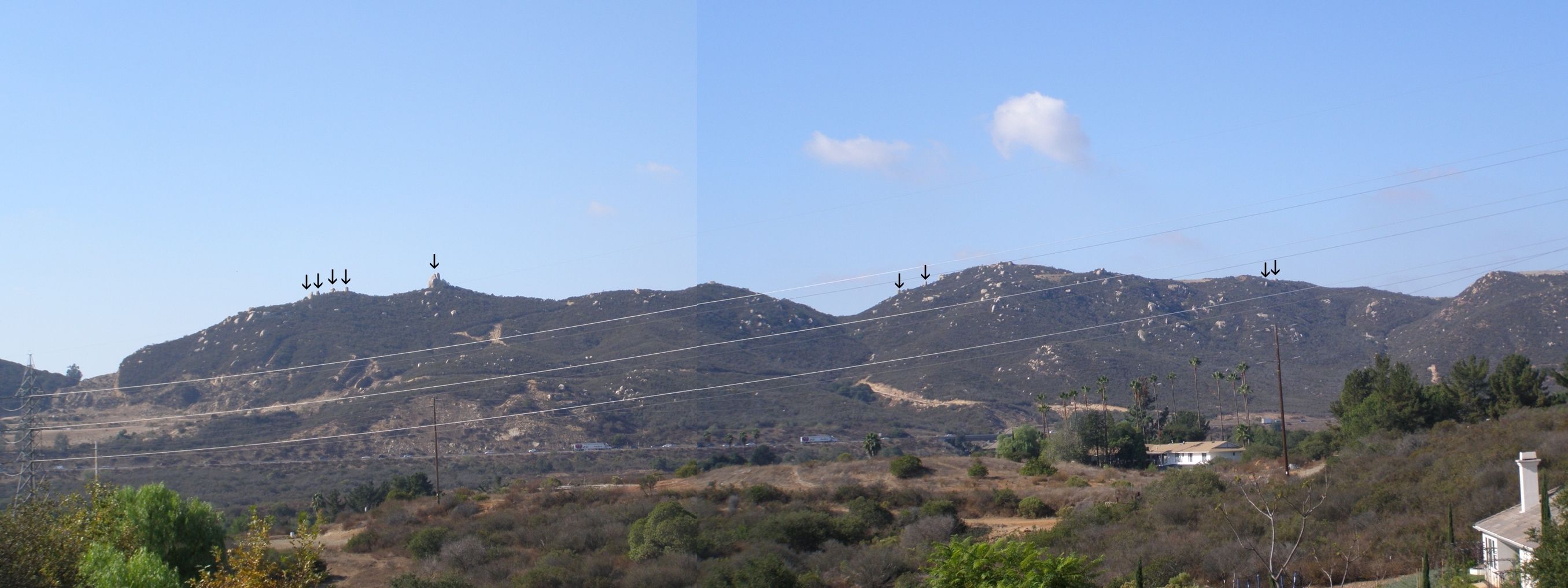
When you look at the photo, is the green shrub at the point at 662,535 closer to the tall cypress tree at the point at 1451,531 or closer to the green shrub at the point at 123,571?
the green shrub at the point at 123,571

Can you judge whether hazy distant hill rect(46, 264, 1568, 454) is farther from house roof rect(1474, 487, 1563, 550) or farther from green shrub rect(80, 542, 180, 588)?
house roof rect(1474, 487, 1563, 550)

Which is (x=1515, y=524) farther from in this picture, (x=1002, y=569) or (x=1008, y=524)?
(x=1008, y=524)

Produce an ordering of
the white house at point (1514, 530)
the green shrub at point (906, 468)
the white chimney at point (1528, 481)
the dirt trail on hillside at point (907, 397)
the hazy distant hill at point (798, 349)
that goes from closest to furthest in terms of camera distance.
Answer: the white house at point (1514, 530)
the white chimney at point (1528, 481)
the green shrub at point (906, 468)
the hazy distant hill at point (798, 349)
the dirt trail on hillside at point (907, 397)

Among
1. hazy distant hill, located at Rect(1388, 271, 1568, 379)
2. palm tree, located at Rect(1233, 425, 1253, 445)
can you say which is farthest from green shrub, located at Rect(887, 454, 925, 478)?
hazy distant hill, located at Rect(1388, 271, 1568, 379)

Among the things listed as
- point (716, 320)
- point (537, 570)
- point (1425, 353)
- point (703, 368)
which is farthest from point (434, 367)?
point (1425, 353)

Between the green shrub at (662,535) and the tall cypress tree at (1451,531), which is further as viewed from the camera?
the green shrub at (662,535)

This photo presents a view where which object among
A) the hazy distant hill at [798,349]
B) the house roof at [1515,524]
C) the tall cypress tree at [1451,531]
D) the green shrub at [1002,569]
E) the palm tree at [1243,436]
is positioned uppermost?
the hazy distant hill at [798,349]

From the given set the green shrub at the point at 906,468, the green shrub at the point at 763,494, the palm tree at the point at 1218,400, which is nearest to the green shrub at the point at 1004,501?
the green shrub at the point at 906,468

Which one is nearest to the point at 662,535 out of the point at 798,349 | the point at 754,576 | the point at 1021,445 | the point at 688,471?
the point at 754,576
